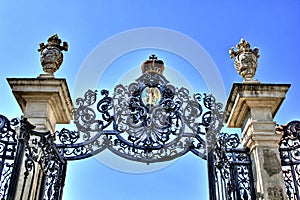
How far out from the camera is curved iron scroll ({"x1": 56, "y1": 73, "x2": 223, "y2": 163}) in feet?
19.5

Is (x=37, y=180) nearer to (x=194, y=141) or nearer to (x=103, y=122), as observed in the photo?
(x=103, y=122)

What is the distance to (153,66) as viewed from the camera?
682 cm

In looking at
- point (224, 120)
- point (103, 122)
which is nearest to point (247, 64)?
point (224, 120)

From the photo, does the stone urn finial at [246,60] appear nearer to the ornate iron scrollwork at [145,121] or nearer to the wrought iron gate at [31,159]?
the ornate iron scrollwork at [145,121]

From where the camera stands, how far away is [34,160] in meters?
4.93

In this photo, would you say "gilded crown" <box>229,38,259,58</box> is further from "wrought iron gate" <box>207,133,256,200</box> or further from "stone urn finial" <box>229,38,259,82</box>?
"wrought iron gate" <box>207,133,256,200</box>

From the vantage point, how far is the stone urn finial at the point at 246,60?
6039mm

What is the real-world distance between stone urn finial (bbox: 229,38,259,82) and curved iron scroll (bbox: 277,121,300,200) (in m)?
0.98

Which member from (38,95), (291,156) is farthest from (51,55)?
(291,156)

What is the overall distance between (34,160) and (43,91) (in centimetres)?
117

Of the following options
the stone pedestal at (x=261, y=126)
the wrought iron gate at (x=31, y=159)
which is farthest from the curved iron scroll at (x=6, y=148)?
the stone pedestal at (x=261, y=126)

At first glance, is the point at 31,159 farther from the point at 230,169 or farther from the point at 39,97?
the point at 230,169

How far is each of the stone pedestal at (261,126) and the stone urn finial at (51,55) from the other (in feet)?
9.16

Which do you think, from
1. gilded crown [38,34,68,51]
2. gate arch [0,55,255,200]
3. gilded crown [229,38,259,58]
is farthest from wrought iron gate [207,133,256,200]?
gilded crown [38,34,68,51]
